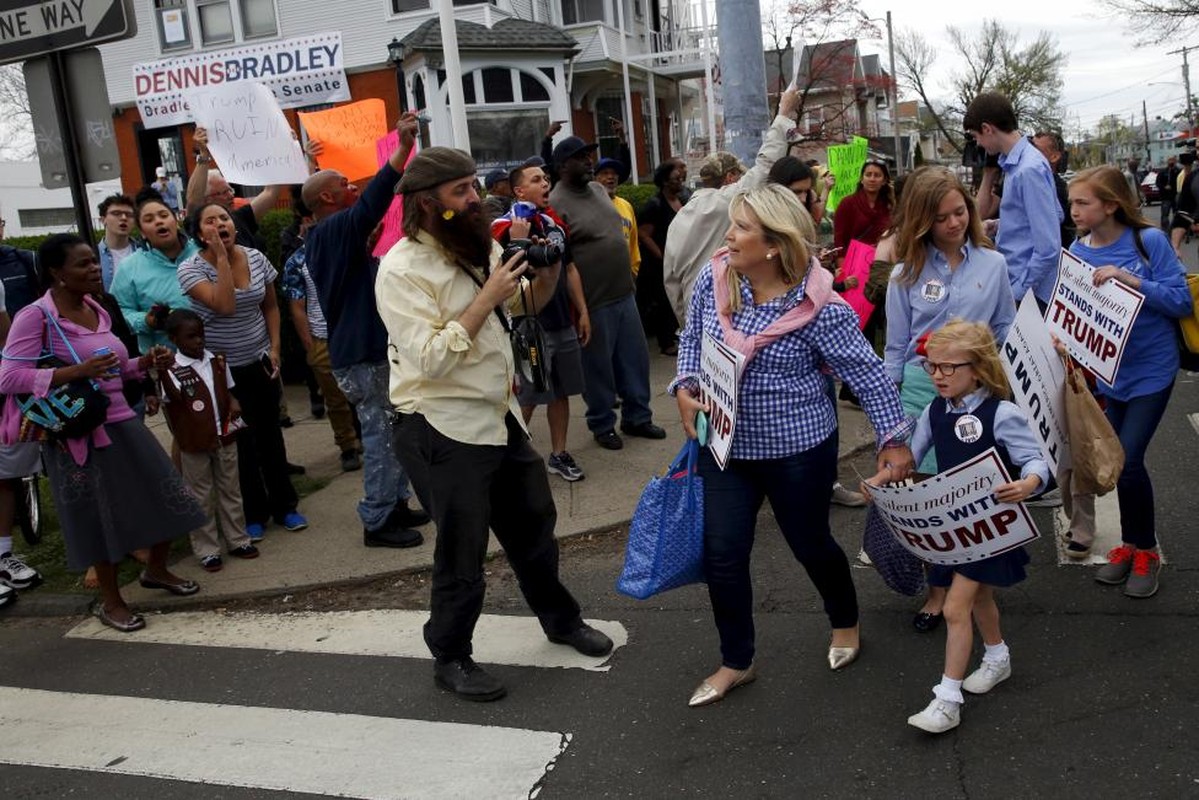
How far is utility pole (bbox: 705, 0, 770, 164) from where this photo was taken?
27.5 ft

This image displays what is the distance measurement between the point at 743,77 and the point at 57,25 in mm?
4825

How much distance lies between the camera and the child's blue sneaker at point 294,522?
6396 millimetres

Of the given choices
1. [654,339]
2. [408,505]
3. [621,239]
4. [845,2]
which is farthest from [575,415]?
[845,2]

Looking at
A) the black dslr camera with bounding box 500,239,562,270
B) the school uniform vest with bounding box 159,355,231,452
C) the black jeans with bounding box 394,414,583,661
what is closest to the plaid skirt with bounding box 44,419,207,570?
the school uniform vest with bounding box 159,355,231,452

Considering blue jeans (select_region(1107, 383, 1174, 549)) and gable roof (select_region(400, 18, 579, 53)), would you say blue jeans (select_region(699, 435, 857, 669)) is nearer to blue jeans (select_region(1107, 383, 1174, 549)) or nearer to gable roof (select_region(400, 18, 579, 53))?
blue jeans (select_region(1107, 383, 1174, 549))

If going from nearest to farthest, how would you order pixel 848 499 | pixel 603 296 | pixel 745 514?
1. pixel 745 514
2. pixel 848 499
3. pixel 603 296

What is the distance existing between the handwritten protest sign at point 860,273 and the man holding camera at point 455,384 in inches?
108

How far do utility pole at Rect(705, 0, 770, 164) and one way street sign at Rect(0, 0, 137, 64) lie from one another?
4.41 meters

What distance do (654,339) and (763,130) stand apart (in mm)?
3691

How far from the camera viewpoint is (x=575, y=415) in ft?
28.5

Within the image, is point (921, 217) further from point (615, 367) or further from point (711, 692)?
point (615, 367)

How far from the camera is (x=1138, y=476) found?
4.52m

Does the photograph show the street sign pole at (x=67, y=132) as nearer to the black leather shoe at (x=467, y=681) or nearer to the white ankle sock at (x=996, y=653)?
the black leather shoe at (x=467, y=681)

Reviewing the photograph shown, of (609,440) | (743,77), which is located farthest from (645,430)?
(743,77)
